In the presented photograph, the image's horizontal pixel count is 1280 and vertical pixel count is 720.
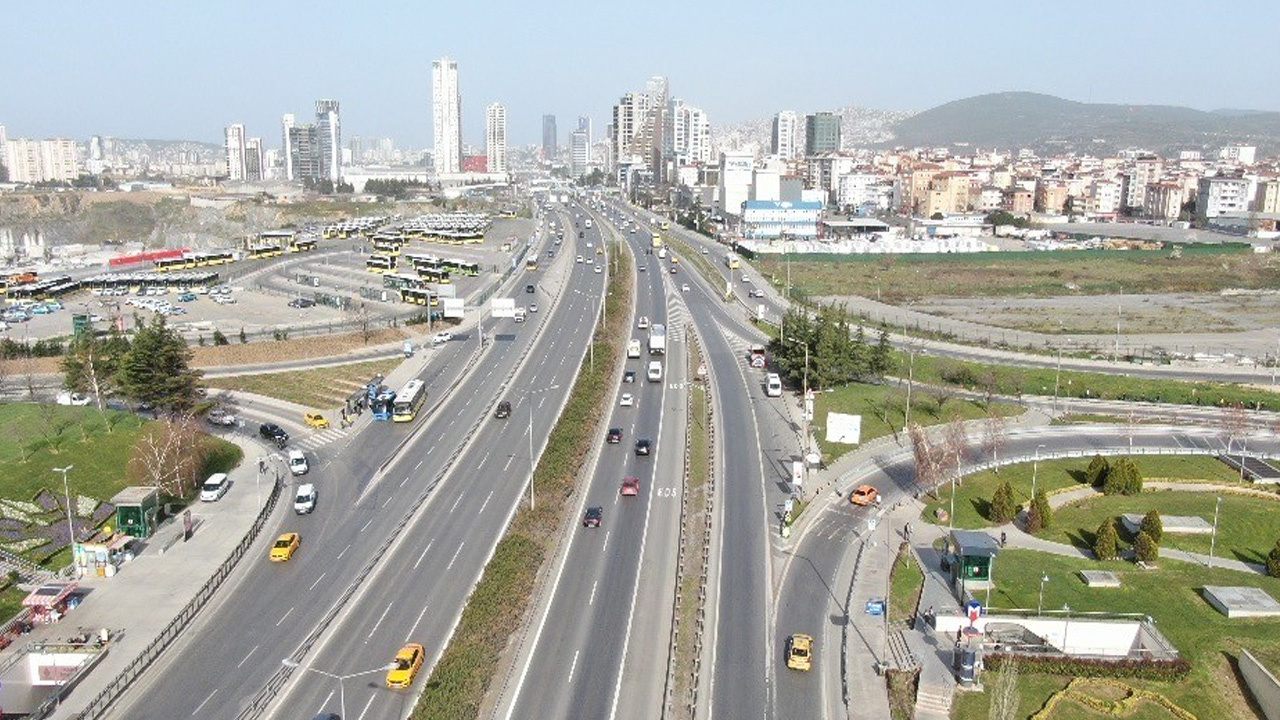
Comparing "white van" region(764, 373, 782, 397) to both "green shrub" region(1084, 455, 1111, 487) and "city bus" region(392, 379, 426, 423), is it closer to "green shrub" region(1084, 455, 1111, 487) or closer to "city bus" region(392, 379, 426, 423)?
"green shrub" region(1084, 455, 1111, 487)

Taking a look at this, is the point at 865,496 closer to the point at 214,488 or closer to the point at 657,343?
the point at 214,488

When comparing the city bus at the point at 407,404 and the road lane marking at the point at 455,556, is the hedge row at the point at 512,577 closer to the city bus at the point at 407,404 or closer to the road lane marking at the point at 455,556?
the road lane marking at the point at 455,556

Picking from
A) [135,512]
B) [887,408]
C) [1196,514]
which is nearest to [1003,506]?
[1196,514]

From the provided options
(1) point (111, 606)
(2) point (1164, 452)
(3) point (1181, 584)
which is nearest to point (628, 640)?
(1) point (111, 606)

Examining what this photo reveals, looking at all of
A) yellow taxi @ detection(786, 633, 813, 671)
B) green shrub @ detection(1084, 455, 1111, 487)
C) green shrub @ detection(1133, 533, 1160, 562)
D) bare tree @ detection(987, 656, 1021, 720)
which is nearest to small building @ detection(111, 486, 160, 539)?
yellow taxi @ detection(786, 633, 813, 671)

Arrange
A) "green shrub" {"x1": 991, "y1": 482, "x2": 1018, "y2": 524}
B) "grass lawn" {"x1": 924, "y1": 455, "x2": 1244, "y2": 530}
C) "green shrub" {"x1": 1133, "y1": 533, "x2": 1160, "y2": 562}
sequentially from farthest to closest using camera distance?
"grass lawn" {"x1": 924, "y1": 455, "x2": 1244, "y2": 530}, "green shrub" {"x1": 991, "y1": 482, "x2": 1018, "y2": 524}, "green shrub" {"x1": 1133, "y1": 533, "x2": 1160, "y2": 562}

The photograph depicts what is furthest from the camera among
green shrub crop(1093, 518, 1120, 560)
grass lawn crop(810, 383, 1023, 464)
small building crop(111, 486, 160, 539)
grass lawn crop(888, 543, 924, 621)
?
grass lawn crop(810, 383, 1023, 464)

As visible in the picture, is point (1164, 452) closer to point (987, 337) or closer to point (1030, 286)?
point (987, 337)
